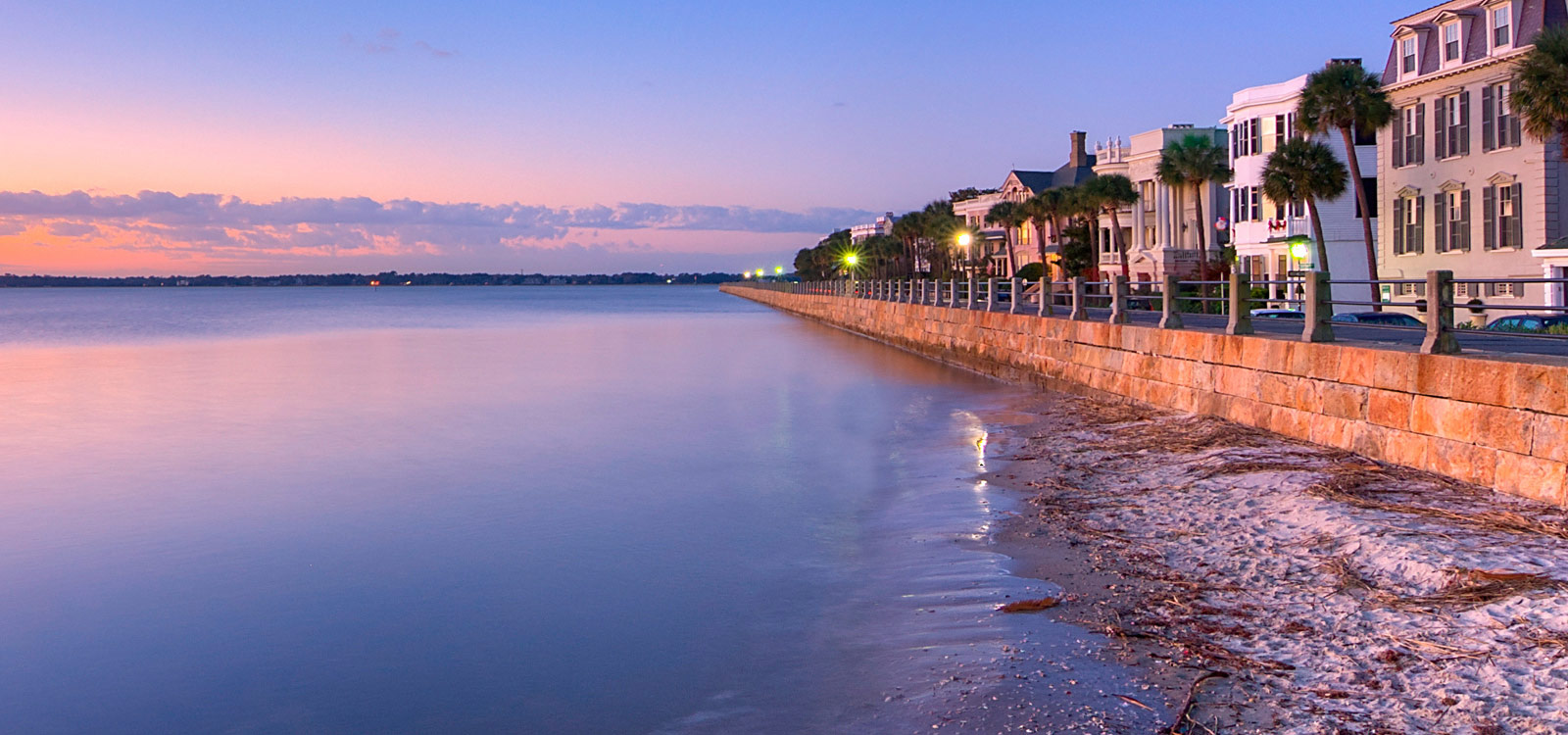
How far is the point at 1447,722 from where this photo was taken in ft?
18.7

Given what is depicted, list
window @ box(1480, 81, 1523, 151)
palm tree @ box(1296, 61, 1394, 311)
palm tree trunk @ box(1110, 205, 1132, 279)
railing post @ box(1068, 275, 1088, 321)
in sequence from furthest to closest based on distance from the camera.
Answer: palm tree trunk @ box(1110, 205, 1132, 279)
palm tree @ box(1296, 61, 1394, 311)
window @ box(1480, 81, 1523, 151)
railing post @ box(1068, 275, 1088, 321)

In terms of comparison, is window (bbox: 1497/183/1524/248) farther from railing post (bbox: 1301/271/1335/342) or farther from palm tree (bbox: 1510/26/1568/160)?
railing post (bbox: 1301/271/1335/342)

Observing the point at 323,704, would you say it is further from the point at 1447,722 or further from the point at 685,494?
the point at 685,494

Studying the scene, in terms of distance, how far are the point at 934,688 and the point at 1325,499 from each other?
4828mm

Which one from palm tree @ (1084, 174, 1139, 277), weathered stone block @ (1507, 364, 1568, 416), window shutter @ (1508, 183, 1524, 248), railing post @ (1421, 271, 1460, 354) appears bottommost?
weathered stone block @ (1507, 364, 1568, 416)

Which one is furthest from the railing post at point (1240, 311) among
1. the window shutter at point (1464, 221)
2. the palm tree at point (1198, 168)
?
the palm tree at point (1198, 168)

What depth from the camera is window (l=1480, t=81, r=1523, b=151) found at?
100 feet

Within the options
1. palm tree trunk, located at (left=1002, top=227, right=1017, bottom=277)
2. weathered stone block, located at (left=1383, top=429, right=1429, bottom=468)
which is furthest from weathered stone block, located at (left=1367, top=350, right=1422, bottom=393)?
palm tree trunk, located at (left=1002, top=227, right=1017, bottom=277)

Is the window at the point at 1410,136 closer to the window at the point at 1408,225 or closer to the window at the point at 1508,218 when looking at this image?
the window at the point at 1408,225

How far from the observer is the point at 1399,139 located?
117 feet

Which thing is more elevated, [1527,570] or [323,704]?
[1527,570]

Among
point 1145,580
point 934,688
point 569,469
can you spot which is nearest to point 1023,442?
point 569,469

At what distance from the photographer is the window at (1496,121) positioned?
3062 centimetres

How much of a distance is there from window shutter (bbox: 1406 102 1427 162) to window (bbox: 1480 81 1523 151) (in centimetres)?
256
